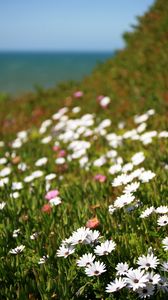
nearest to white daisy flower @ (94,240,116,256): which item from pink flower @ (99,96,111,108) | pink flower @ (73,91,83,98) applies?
pink flower @ (99,96,111,108)

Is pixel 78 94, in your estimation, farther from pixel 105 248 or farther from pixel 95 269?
pixel 95 269

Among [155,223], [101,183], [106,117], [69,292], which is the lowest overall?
[69,292]

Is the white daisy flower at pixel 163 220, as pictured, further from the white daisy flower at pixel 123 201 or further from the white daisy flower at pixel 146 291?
the white daisy flower at pixel 146 291

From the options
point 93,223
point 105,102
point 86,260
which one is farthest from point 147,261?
point 105,102

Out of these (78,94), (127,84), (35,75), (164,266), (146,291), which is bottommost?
(146,291)

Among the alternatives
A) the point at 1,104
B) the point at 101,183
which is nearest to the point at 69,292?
the point at 101,183

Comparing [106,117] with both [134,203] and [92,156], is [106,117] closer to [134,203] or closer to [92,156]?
[92,156]

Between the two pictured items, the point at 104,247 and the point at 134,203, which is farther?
the point at 134,203

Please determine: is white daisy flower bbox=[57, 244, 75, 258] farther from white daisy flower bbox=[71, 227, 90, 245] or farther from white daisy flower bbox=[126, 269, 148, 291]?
white daisy flower bbox=[126, 269, 148, 291]
